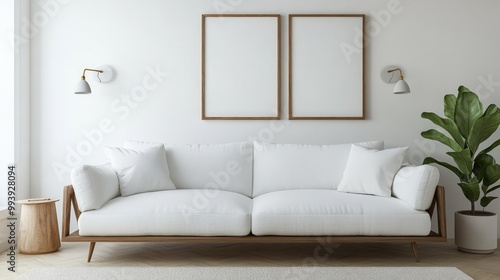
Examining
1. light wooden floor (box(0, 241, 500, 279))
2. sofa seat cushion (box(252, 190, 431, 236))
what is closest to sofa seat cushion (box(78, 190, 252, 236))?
sofa seat cushion (box(252, 190, 431, 236))

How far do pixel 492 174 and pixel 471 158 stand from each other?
0.20 m

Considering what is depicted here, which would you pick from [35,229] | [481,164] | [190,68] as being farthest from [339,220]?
[35,229]

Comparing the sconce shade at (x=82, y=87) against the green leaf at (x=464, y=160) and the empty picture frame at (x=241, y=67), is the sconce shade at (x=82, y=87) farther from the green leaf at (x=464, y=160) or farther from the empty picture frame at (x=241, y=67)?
the green leaf at (x=464, y=160)

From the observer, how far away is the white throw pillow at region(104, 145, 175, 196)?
3.69m

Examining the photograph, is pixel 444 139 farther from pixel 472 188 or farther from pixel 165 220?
pixel 165 220

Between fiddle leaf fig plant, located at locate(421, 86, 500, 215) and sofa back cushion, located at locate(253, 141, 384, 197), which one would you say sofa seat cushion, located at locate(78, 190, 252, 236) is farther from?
fiddle leaf fig plant, located at locate(421, 86, 500, 215)

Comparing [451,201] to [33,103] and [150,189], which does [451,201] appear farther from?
[33,103]

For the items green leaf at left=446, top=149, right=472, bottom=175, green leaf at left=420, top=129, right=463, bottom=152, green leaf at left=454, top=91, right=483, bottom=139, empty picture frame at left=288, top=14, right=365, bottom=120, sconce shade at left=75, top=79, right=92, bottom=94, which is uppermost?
empty picture frame at left=288, top=14, right=365, bottom=120

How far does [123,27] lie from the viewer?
4375mm

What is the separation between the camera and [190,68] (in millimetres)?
4387

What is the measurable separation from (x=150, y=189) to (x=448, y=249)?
2.50 meters

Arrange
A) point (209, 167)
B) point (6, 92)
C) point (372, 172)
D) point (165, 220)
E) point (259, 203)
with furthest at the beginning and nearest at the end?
1. point (6, 92)
2. point (209, 167)
3. point (372, 172)
4. point (259, 203)
5. point (165, 220)

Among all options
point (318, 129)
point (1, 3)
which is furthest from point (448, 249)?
point (1, 3)

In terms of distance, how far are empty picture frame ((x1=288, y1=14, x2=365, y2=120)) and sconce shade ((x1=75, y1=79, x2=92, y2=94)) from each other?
5.90 feet
